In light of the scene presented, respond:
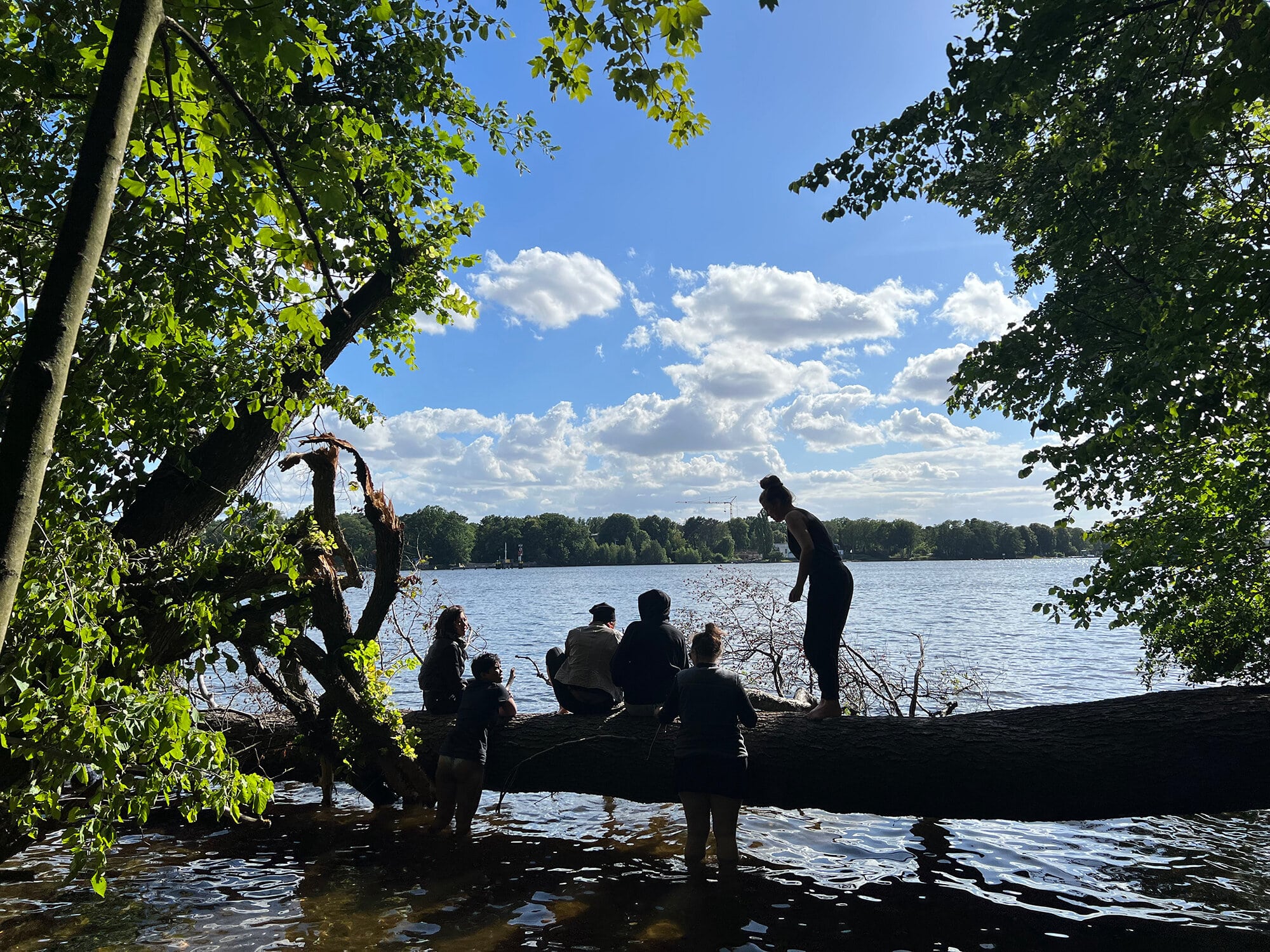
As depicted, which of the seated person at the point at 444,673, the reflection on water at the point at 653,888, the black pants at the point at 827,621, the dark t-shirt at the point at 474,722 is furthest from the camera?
the seated person at the point at 444,673

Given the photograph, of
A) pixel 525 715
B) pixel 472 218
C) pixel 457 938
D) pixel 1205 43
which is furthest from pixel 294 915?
pixel 1205 43

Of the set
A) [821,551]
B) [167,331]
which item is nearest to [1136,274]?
[821,551]

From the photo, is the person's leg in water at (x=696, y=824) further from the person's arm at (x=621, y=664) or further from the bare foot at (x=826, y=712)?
the person's arm at (x=621, y=664)

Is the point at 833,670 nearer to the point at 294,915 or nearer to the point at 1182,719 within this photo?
the point at 1182,719

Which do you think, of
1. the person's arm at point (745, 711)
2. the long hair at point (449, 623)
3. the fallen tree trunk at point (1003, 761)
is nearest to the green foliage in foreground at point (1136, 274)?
the fallen tree trunk at point (1003, 761)

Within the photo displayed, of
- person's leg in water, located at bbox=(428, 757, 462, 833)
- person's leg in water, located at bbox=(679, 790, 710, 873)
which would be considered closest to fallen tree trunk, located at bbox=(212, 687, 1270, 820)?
person's leg in water, located at bbox=(679, 790, 710, 873)

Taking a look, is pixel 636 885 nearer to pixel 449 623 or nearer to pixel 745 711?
pixel 745 711

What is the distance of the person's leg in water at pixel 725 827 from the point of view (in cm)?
663

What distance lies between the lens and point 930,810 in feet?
21.3

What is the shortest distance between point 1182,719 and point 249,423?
7.79m

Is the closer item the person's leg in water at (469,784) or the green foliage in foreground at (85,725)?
the green foliage in foreground at (85,725)

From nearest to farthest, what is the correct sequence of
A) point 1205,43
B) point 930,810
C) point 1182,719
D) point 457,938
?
1. point 457,938
2. point 1182,719
3. point 930,810
4. point 1205,43

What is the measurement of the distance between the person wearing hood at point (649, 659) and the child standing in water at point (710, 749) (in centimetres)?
99

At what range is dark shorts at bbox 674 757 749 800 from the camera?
21.2 feet
